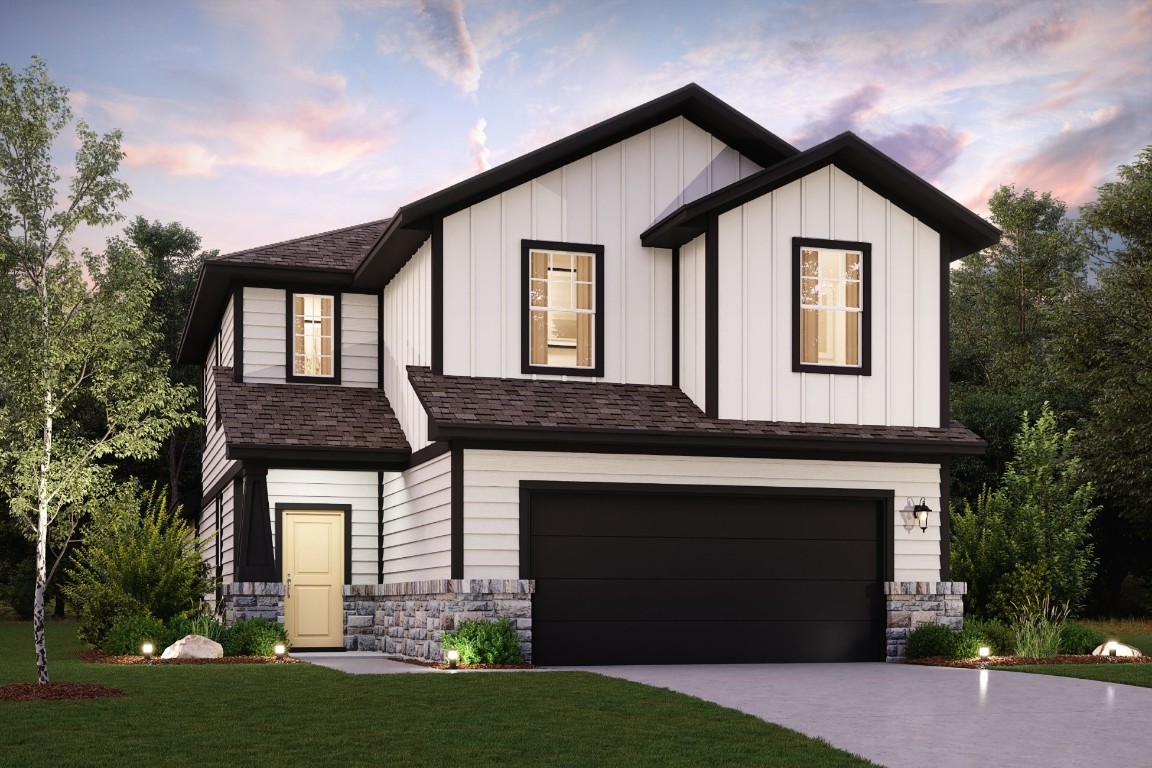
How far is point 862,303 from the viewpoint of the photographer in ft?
58.7

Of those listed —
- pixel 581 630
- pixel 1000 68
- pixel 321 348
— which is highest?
pixel 1000 68

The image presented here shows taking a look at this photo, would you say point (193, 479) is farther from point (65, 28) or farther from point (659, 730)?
point (659, 730)

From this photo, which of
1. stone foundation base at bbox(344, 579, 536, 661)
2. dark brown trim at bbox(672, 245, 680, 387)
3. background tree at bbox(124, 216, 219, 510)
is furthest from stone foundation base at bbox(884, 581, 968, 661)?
background tree at bbox(124, 216, 219, 510)

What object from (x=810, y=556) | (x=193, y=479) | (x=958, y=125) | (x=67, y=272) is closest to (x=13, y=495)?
(x=67, y=272)

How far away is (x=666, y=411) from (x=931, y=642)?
4.50 meters

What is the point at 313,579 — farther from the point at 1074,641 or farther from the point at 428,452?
the point at 1074,641

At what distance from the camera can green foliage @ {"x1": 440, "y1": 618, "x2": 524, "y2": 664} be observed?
1543cm

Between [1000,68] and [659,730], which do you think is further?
[1000,68]

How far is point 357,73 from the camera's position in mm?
25125

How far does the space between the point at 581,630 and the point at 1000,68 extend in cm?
1758

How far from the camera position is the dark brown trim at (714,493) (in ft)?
53.7

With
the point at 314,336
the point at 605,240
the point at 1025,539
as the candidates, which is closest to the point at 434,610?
the point at 605,240

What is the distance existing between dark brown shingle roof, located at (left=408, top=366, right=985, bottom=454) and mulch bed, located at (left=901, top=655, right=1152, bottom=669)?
2.75 meters

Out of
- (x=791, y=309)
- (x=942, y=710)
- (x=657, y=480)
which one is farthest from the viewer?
(x=791, y=309)
